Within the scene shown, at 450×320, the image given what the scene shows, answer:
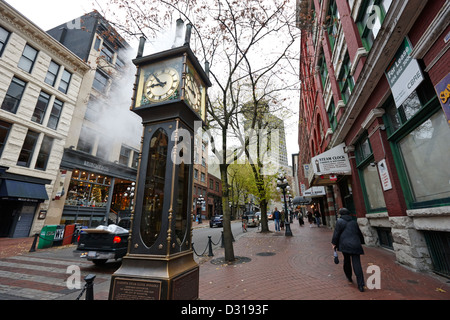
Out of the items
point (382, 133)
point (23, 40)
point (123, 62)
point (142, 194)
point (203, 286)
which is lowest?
point (203, 286)

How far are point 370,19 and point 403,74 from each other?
333cm

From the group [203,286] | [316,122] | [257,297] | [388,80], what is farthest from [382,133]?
[316,122]

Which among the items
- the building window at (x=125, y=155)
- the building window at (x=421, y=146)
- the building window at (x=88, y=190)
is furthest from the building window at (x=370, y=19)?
the building window at (x=125, y=155)

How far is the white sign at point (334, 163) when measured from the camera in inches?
393

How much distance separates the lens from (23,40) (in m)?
15.4

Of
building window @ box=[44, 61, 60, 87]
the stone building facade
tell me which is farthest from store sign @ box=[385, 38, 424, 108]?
building window @ box=[44, 61, 60, 87]

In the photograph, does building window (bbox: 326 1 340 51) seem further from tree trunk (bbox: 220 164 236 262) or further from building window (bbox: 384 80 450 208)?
tree trunk (bbox: 220 164 236 262)

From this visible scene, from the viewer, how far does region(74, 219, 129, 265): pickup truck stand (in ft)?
22.9

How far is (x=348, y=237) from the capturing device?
450cm

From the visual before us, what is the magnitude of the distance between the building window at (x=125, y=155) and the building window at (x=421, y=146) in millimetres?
23376

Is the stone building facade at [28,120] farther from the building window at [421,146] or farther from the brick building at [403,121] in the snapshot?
the building window at [421,146]

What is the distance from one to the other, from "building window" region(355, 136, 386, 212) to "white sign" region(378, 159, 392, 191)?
0.92m

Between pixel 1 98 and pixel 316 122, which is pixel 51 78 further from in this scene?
pixel 316 122

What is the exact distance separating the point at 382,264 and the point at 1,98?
2189 cm
